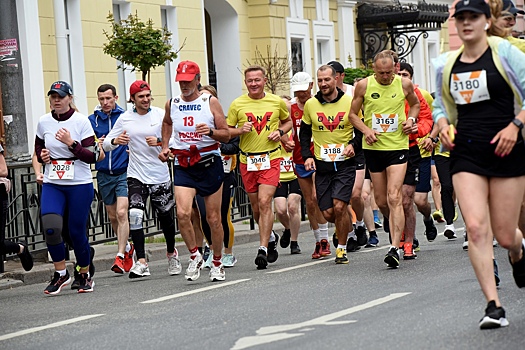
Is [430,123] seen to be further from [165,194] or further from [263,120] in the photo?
[165,194]

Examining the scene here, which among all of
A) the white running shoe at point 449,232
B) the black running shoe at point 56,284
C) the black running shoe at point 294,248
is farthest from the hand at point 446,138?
the white running shoe at point 449,232

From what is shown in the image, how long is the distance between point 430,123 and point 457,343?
6.21 meters

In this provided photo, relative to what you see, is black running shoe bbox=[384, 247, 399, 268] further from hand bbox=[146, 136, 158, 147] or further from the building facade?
the building facade

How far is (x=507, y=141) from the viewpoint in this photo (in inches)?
305

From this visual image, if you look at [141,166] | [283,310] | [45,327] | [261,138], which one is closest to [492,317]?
[283,310]

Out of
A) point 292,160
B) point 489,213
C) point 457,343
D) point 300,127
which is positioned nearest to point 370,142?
point 300,127

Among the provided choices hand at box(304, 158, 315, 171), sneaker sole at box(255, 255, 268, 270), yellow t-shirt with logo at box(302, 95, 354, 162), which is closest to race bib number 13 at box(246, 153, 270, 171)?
hand at box(304, 158, 315, 171)

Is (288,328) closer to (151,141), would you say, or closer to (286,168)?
(151,141)

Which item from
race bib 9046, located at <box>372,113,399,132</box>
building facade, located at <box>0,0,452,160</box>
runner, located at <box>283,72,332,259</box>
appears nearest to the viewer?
race bib 9046, located at <box>372,113,399,132</box>

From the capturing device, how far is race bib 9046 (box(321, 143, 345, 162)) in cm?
1283

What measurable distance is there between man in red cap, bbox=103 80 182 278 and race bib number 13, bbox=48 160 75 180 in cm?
131

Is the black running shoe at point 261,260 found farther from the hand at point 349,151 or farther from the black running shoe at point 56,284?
the black running shoe at point 56,284

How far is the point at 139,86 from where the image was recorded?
1277 cm

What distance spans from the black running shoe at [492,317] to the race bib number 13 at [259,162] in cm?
550
